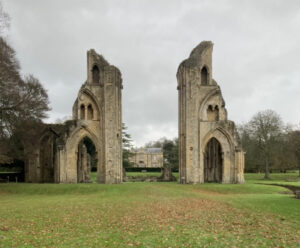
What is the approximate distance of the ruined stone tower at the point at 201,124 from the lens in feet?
81.2

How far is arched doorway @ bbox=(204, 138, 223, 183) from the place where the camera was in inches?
1097

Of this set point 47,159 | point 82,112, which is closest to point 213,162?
point 82,112

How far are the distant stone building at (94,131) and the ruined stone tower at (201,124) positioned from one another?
623 centimetres

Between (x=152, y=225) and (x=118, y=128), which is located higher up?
(x=118, y=128)

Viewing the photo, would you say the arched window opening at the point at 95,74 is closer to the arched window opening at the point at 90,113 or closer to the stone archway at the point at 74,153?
the arched window opening at the point at 90,113

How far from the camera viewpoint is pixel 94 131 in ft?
83.6

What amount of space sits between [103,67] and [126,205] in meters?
16.1

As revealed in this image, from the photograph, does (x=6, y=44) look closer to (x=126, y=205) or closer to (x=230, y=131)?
(x=126, y=205)

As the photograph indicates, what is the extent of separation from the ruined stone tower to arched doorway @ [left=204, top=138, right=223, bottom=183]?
2.93 feet

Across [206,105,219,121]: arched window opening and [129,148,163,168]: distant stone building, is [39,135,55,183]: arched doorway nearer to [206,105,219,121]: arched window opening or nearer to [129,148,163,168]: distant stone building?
[206,105,219,121]: arched window opening

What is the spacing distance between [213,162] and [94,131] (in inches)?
528

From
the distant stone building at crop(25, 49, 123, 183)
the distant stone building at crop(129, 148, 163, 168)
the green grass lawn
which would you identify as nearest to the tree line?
the distant stone building at crop(25, 49, 123, 183)

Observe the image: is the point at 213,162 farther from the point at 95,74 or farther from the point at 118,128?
the point at 95,74

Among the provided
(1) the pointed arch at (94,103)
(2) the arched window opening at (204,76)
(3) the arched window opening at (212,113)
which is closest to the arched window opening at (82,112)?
(1) the pointed arch at (94,103)
